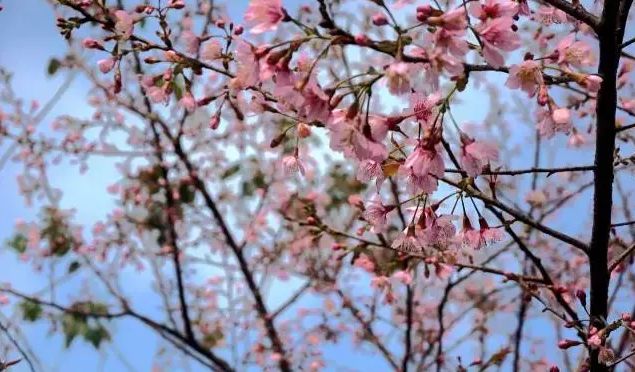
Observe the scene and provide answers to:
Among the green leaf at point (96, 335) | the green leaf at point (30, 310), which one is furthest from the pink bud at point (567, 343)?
the green leaf at point (30, 310)

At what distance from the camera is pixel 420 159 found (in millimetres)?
1275

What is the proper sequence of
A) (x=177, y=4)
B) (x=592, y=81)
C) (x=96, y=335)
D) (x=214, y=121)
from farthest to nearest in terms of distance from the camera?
(x=96, y=335)
(x=177, y=4)
(x=214, y=121)
(x=592, y=81)

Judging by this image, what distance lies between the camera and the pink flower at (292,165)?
1.64 m

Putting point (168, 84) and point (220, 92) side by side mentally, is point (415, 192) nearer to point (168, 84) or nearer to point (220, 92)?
point (220, 92)

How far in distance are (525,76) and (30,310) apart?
4.08m

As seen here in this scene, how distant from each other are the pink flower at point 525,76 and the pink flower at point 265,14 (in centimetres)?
51

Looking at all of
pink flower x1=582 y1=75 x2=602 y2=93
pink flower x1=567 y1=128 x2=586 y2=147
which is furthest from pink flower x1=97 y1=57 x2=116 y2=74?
pink flower x1=567 y1=128 x2=586 y2=147

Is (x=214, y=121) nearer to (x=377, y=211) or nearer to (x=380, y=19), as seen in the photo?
(x=377, y=211)

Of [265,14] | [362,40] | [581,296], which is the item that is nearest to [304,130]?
[265,14]

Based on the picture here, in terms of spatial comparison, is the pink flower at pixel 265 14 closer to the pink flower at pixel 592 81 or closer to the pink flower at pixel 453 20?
the pink flower at pixel 453 20

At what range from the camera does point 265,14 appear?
127cm

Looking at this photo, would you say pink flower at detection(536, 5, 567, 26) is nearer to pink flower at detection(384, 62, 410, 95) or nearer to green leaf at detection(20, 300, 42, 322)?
pink flower at detection(384, 62, 410, 95)

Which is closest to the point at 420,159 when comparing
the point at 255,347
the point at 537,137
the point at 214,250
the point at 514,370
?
the point at 514,370

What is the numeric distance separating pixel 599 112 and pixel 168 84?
1.04 meters
